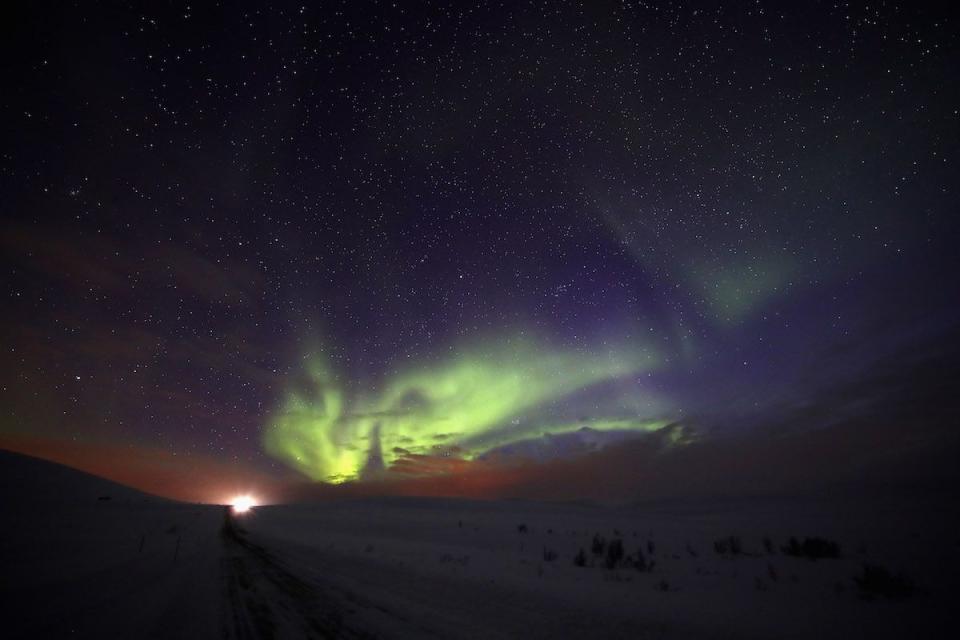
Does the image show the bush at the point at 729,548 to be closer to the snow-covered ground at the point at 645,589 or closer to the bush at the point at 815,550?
the snow-covered ground at the point at 645,589

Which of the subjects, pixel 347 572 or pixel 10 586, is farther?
pixel 347 572

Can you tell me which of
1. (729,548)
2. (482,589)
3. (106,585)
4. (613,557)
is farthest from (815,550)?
(106,585)

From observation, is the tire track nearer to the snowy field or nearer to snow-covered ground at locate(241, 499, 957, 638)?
the snowy field

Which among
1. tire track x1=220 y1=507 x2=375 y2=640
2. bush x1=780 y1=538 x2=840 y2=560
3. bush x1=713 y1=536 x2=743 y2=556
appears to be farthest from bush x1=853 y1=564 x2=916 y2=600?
tire track x1=220 y1=507 x2=375 y2=640

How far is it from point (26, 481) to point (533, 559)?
80.6m

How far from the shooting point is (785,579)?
1013cm

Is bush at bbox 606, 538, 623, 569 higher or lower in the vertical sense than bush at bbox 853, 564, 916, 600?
lower

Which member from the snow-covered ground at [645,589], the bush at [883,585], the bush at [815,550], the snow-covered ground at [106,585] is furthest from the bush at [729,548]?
the snow-covered ground at [106,585]

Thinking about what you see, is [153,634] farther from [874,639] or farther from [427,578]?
[874,639]

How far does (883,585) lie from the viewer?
327 inches

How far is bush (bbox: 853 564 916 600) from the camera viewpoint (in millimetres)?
7984

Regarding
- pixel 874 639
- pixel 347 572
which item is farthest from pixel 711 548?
pixel 347 572

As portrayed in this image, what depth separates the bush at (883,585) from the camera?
7.98m

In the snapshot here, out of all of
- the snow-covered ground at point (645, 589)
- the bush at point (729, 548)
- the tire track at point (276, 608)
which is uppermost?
the tire track at point (276, 608)
